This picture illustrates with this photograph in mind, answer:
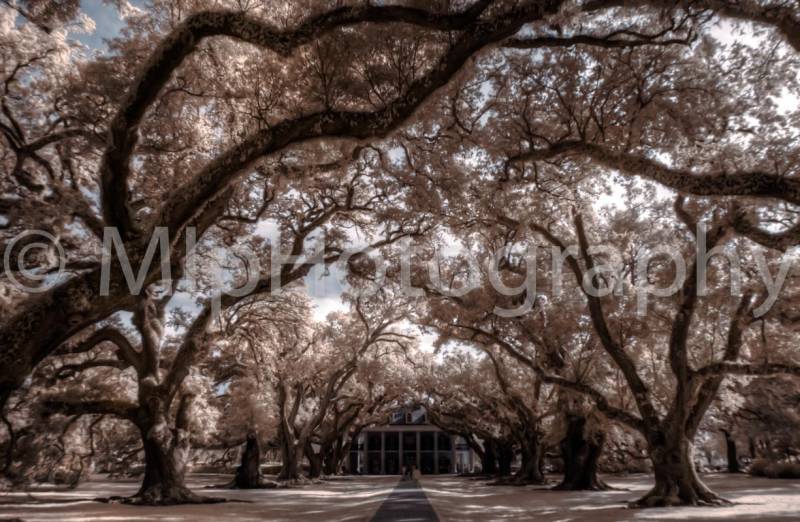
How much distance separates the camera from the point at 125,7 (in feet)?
34.4

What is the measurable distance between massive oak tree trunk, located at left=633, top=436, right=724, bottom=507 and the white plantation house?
6054 centimetres

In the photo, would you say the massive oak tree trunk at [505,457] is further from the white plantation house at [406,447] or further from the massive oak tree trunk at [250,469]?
the white plantation house at [406,447]

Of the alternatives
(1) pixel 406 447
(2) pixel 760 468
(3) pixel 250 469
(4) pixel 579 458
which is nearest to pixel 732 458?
(2) pixel 760 468

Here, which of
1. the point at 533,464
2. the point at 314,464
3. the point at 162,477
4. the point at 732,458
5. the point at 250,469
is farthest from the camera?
the point at 732,458

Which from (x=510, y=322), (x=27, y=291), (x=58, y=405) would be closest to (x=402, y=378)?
(x=510, y=322)

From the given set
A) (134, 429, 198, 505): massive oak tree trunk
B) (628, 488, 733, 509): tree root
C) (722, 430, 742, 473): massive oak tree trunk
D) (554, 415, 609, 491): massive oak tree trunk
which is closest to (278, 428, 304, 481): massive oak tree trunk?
(134, 429, 198, 505): massive oak tree trunk

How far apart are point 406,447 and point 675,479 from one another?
6397 centimetres

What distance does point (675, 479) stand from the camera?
14266 millimetres

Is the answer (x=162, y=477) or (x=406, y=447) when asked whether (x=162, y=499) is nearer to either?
(x=162, y=477)

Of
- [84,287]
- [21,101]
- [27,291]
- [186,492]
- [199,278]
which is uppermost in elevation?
[21,101]

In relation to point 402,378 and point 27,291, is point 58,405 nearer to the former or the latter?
point 27,291

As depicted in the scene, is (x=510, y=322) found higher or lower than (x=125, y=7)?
lower

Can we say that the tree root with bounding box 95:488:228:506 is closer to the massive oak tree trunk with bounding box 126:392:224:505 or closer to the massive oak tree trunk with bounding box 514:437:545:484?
the massive oak tree trunk with bounding box 126:392:224:505

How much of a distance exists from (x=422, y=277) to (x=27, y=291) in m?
11.4
